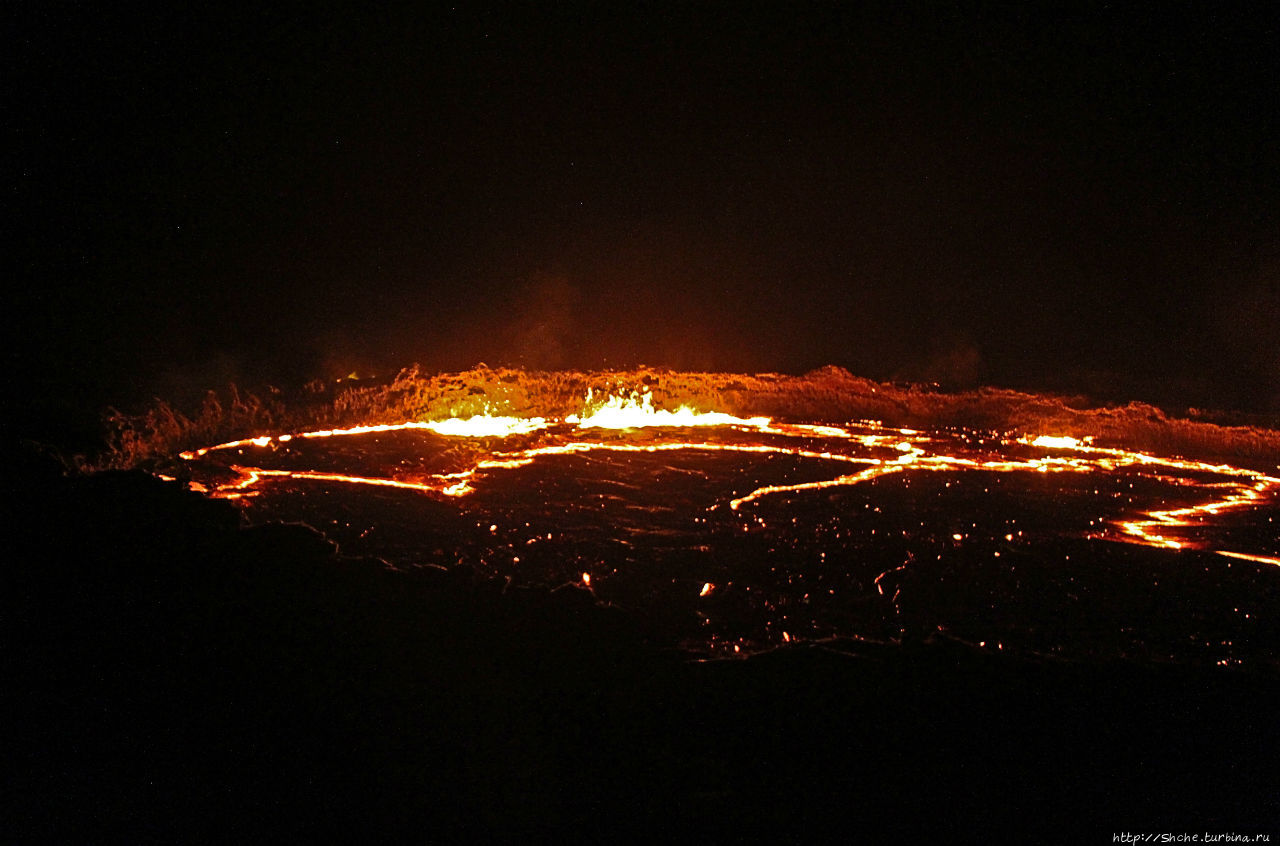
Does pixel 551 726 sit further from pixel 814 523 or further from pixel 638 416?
pixel 638 416

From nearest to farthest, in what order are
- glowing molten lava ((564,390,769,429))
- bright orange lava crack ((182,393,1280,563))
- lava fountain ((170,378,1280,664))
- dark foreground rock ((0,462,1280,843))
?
1. dark foreground rock ((0,462,1280,843))
2. lava fountain ((170,378,1280,664))
3. bright orange lava crack ((182,393,1280,563))
4. glowing molten lava ((564,390,769,429))

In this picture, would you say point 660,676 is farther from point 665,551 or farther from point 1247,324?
point 1247,324

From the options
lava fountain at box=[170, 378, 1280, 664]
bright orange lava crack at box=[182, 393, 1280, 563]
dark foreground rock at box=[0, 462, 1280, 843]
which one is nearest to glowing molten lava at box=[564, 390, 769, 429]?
bright orange lava crack at box=[182, 393, 1280, 563]

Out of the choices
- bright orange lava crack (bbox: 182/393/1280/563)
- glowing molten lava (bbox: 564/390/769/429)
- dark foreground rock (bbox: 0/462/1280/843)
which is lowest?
dark foreground rock (bbox: 0/462/1280/843)

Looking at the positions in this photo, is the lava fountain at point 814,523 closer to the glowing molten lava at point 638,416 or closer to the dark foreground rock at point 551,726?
the glowing molten lava at point 638,416

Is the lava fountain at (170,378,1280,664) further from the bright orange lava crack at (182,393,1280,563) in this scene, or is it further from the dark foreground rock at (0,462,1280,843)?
the dark foreground rock at (0,462,1280,843)

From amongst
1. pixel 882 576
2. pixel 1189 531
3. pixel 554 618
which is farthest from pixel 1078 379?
pixel 554 618

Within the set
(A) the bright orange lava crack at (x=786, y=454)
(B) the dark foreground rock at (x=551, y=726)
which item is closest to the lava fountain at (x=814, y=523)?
(A) the bright orange lava crack at (x=786, y=454)
